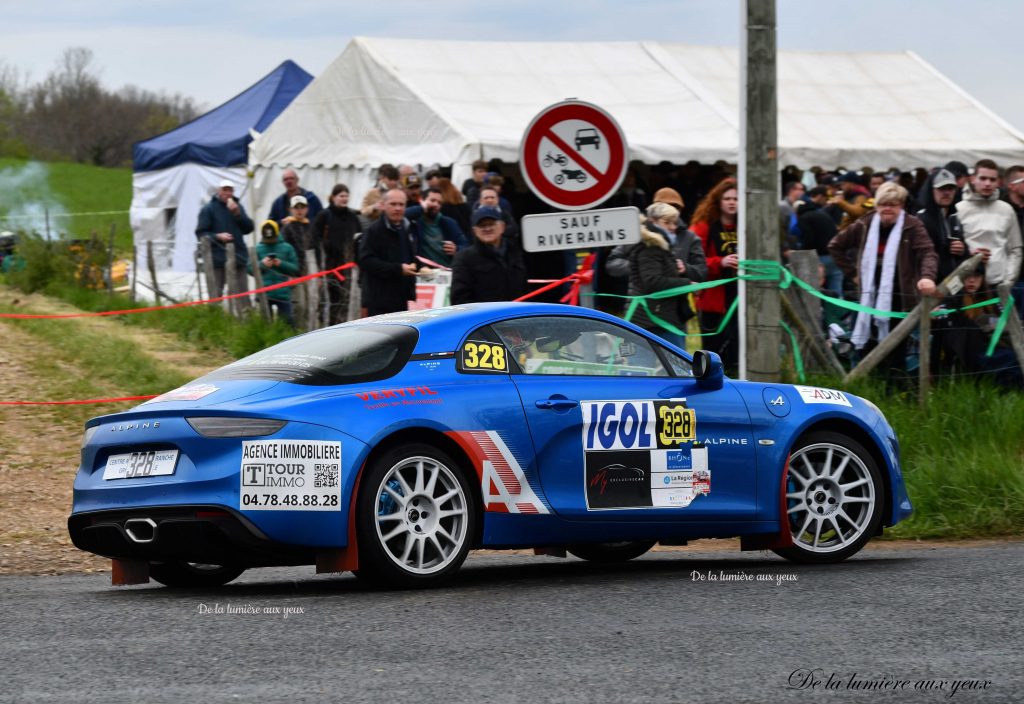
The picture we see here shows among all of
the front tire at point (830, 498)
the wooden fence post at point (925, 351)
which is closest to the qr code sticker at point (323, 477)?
the front tire at point (830, 498)

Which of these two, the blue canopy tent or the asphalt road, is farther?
the blue canopy tent

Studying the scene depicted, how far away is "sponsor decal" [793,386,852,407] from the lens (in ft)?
29.7

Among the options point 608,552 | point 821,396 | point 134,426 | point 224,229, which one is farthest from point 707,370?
point 224,229

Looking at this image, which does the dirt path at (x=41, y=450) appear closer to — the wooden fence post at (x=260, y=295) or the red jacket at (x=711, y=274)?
the wooden fence post at (x=260, y=295)

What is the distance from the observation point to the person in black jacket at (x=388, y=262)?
14.5 m

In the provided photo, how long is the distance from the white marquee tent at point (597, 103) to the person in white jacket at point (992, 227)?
7.38 m

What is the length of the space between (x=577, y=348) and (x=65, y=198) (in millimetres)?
50101

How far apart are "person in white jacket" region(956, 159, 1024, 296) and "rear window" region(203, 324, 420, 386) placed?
6487 mm

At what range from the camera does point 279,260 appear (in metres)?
19.4

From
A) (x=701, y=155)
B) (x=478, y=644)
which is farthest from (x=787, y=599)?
(x=701, y=155)

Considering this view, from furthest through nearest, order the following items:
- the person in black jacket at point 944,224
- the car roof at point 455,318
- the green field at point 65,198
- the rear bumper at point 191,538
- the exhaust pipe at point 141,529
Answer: the green field at point 65,198
the person in black jacket at point 944,224
the car roof at point 455,318
the exhaust pipe at point 141,529
the rear bumper at point 191,538

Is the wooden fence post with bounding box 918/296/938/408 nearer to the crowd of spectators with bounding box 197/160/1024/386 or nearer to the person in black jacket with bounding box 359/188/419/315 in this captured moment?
the crowd of spectators with bounding box 197/160/1024/386

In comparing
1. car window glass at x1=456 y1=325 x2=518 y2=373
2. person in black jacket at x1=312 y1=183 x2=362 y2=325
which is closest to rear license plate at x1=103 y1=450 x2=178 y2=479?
car window glass at x1=456 y1=325 x2=518 y2=373

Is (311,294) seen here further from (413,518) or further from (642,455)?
(413,518)
